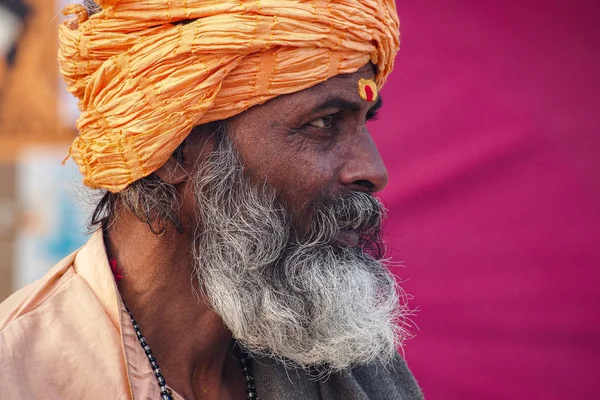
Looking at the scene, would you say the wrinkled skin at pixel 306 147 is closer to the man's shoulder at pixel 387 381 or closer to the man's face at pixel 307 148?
the man's face at pixel 307 148

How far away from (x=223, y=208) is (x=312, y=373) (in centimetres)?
64

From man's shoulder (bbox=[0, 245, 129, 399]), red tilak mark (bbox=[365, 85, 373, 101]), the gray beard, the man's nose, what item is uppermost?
red tilak mark (bbox=[365, 85, 373, 101])

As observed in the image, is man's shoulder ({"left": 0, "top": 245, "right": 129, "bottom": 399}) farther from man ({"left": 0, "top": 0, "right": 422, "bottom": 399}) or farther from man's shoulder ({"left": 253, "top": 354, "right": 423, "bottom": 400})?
man's shoulder ({"left": 253, "top": 354, "right": 423, "bottom": 400})

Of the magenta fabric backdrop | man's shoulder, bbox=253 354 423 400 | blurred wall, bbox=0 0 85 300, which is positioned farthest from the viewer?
blurred wall, bbox=0 0 85 300

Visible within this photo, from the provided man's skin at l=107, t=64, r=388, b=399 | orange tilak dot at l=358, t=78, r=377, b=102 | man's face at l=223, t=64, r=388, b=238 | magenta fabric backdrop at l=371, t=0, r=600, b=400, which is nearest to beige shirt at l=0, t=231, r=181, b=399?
man's skin at l=107, t=64, r=388, b=399

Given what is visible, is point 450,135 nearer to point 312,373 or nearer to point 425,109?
point 425,109

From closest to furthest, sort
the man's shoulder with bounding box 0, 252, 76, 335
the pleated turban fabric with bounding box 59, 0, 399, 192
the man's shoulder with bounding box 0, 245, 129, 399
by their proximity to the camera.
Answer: the man's shoulder with bounding box 0, 245, 129, 399 < the man's shoulder with bounding box 0, 252, 76, 335 < the pleated turban fabric with bounding box 59, 0, 399, 192

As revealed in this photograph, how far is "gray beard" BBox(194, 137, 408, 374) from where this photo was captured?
228 cm

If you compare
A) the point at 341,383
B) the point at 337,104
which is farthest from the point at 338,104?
the point at 341,383

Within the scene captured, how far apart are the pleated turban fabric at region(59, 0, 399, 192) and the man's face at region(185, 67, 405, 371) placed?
3.6 inches

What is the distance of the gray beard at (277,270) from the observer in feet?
7.48

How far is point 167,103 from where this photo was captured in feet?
7.09

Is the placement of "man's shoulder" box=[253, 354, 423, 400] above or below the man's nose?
below

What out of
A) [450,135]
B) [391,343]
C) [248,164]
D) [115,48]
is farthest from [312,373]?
[450,135]
